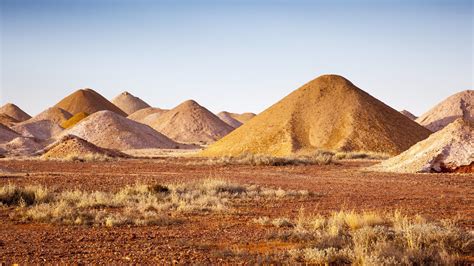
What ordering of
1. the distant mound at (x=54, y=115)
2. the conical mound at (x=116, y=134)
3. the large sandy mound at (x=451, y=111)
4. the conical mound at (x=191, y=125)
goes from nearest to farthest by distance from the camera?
the conical mound at (x=116, y=134) → the large sandy mound at (x=451, y=111) → the conical mound at (x=191, y=125) → the distant mound at (x=54, y=115)

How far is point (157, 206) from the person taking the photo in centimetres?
1420

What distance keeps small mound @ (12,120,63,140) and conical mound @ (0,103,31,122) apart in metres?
70.6

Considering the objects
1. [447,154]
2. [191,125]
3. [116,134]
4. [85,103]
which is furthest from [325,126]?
[85,103]

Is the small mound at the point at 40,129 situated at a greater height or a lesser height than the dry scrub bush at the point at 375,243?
greater

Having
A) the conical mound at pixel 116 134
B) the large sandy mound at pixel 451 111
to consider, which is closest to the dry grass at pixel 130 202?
the conical mound at pixel 116 134

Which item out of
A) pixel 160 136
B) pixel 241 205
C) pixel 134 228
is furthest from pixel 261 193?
pixel 160 136

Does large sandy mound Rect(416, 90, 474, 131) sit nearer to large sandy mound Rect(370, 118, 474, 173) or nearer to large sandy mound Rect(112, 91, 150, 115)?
large sandy mound Rect(370, 118, 474, 173)

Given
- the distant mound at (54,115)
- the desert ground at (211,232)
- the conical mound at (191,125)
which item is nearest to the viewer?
the desert ground at (211,232)

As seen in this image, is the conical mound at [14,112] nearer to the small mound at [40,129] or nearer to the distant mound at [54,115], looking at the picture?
the distant mound at [54,115]

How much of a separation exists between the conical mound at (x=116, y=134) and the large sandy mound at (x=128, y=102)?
97920 millimetres

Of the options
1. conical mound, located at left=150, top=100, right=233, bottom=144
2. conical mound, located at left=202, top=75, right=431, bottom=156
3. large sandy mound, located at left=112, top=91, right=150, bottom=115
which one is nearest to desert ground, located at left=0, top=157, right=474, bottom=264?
conical mound, located at left=202, top=75, right=431, bottom=156

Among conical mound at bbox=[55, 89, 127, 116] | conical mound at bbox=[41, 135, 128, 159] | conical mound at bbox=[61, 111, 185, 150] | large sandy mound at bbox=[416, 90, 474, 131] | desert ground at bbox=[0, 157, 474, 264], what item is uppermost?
conical mound at bbox=[55, 89, 127, 116]

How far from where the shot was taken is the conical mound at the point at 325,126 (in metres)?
54.9

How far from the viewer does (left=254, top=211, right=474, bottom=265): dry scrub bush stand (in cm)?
798
